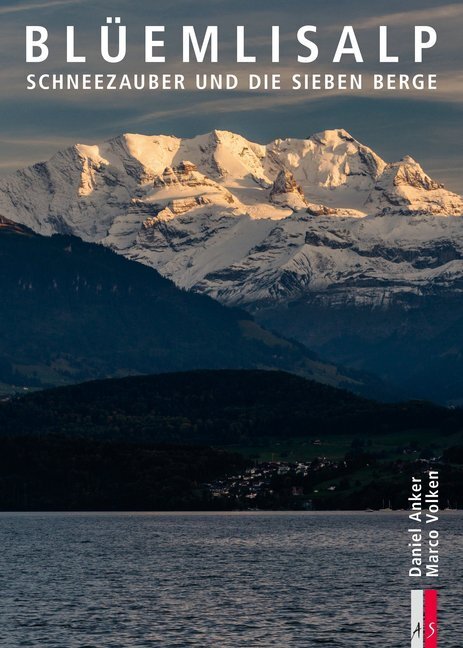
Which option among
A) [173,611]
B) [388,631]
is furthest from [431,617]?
[173,611]

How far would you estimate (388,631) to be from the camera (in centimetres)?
17925

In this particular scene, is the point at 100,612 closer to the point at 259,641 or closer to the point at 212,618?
the point at 212,618

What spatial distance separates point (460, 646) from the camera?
553ft

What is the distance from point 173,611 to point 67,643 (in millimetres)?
28646

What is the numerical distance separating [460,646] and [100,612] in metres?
46.2

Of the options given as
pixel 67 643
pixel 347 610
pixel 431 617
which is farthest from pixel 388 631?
pixel 67 643

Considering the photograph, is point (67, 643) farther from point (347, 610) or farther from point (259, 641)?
point (347, 610)

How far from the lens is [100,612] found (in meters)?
198

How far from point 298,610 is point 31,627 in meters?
30.9

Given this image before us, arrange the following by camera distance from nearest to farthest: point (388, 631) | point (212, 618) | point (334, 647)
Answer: point (334, 647), point (388, 631), point (212, 618)

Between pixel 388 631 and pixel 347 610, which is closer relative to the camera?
pixel 388 631

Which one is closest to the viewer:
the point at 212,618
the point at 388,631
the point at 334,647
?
the point at 334,647

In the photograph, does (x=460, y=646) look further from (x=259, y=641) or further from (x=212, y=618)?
(x=212, y=618)

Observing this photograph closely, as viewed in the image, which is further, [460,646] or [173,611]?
[173,611]
